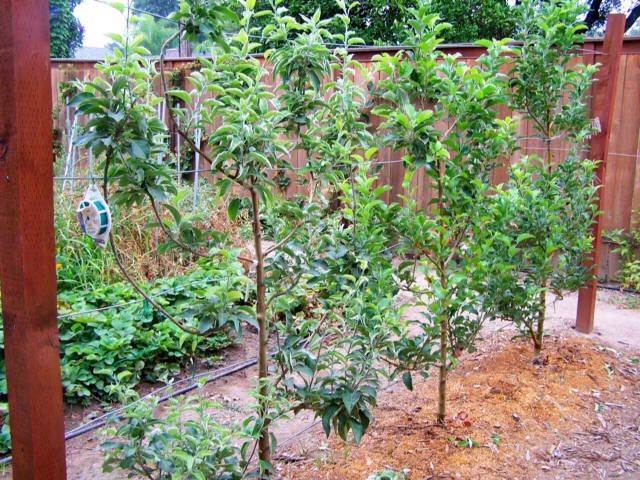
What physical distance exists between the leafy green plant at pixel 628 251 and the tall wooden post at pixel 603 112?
1.75 m

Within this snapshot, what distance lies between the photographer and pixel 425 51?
2.50 metres

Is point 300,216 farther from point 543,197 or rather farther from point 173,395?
point 543,197

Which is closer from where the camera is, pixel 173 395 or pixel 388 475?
pixel 388 475

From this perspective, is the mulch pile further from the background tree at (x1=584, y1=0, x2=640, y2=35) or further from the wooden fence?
the background tree at (x1=584, y1=0, x2=640, y2=35)

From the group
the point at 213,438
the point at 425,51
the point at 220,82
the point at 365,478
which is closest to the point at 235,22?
the point at 220,82

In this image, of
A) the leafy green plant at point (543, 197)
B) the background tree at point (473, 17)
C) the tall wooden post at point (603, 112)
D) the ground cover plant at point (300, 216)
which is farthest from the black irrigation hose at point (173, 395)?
the background tree at point (473, 17)

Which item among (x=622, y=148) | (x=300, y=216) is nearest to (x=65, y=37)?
(x=622, y=148)

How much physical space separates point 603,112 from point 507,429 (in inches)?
104

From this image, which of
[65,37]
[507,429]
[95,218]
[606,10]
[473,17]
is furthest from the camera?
[65,37]

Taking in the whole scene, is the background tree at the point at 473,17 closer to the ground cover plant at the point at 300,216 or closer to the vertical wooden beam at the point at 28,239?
the ground cover plant at the point at 300,216

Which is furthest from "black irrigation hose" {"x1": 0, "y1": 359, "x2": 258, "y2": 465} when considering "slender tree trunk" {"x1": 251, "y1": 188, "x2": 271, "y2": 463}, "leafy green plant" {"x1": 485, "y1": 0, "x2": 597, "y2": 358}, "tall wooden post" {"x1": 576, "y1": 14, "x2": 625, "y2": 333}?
"tall wooden post" {"x1": 576, "y1": 14, "x2": 625, "y2": 333}

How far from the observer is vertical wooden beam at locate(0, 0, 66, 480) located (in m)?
1.38

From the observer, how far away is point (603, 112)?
426 cm

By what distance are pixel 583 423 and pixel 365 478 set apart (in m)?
1.34
